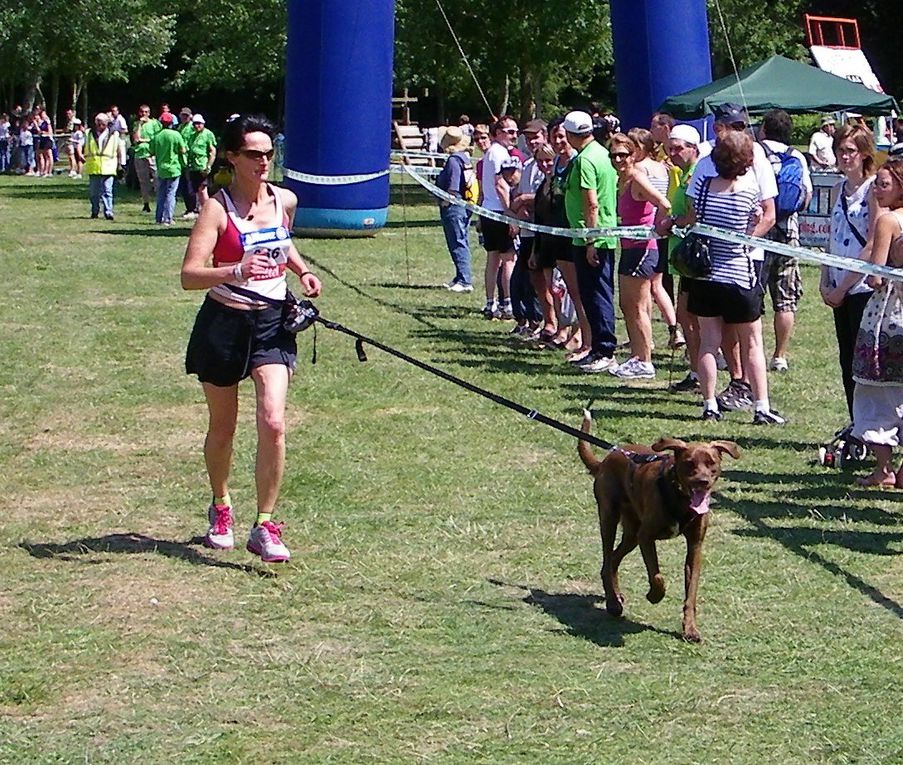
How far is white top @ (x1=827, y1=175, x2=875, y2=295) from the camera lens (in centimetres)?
822

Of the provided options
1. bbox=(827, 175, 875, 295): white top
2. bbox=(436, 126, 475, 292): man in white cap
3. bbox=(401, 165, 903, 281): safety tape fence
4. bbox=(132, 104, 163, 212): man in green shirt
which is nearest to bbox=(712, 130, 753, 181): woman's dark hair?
bbox=(401, 165, 903, 281): safety tape fence

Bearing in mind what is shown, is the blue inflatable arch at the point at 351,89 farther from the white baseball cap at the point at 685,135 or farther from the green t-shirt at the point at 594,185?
the white baseball cap at the point at 685,135

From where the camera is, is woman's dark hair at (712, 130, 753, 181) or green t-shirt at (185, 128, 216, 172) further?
green t-shirt at (185, 128, 216, 172)

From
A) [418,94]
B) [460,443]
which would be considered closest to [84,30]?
[418,94]

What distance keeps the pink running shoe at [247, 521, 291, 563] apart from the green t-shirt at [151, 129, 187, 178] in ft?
59.2

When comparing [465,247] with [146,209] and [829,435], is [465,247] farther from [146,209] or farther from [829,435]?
[146,209]

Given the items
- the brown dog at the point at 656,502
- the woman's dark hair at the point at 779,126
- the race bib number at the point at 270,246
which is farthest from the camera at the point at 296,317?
the woman's dark hair at the point at 779,126

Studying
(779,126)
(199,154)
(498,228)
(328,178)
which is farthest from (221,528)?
(199,154)

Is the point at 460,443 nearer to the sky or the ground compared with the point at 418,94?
nearer to the ground

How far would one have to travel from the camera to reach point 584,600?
20.4 feet

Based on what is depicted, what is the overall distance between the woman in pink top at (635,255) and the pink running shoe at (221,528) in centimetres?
477

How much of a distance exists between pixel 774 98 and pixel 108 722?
56.9 ft

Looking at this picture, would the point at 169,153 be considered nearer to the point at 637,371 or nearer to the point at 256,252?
the point at 637,371

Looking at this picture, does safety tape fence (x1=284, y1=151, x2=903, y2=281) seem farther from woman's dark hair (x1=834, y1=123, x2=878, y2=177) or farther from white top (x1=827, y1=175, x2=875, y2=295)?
woman's dark hair (x1=834, y1=123, x2=878, y2=177)
